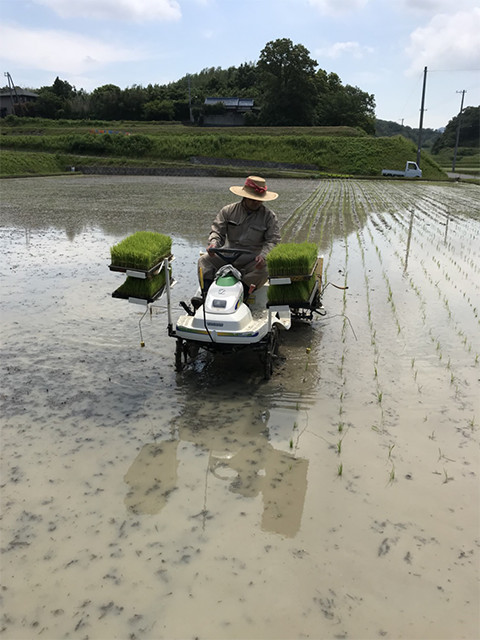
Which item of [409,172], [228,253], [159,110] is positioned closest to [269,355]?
[228,253]

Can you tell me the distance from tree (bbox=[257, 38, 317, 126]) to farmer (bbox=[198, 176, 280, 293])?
182ft

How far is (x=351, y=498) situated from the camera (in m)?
2.94

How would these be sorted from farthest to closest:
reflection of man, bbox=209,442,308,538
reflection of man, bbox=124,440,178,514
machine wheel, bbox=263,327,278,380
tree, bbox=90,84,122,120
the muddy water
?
tree, bbox=90,84,122,120
machine wheel, bbox=263,327,278,380
reflection of man, bbox=124,440,178,514
reflection of man, bbox=209,442,308,538
the muddy water

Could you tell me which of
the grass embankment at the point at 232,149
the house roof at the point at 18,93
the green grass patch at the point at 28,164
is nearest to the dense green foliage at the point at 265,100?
the house roof at the point at 18,93

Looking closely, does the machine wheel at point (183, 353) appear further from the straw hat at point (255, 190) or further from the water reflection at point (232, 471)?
the straw hat at point (255, 190)

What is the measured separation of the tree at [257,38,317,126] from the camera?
5619 centimetres

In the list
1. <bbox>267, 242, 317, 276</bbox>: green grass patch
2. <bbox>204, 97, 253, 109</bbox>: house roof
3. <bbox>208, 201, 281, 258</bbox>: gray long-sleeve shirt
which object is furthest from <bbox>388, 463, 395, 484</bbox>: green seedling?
<bbox>204, 97, 253, 109</bbox>: house roof

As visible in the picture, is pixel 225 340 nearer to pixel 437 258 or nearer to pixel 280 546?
pixel 280 546

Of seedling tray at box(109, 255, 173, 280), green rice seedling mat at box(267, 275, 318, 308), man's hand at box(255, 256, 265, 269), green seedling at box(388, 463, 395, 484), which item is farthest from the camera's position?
man's hand at box(255, 256, 265, 269)

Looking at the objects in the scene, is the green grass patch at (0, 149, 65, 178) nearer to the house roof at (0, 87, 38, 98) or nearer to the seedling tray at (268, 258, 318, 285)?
the seedling tray at (268, 258, 318, 285)

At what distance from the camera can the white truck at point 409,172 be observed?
3675 centimetres

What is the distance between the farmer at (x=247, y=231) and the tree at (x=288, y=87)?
182 ft

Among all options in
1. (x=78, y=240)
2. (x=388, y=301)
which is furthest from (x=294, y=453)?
(x=78, y=240)

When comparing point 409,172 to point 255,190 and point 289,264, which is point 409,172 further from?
point 289,264
